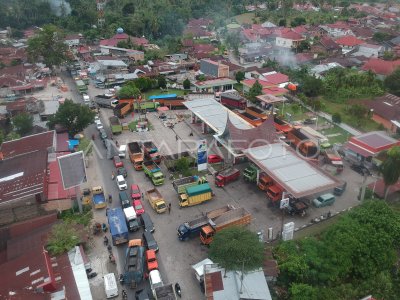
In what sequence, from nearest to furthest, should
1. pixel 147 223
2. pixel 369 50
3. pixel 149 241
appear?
pixel 149 241, pixel 147 223, pixel 369 50

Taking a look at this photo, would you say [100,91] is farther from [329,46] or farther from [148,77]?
[329,46]

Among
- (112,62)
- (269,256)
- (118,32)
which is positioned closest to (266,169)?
(269,256)

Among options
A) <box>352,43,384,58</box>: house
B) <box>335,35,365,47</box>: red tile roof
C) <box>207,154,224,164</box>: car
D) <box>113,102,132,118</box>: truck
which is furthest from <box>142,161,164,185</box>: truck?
<box>335,35,365,47</box>: red tile roof

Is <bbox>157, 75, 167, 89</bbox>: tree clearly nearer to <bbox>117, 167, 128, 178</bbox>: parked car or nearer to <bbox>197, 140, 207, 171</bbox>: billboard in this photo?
<bbox>117, 167, 128, 178</bbox>: parked car

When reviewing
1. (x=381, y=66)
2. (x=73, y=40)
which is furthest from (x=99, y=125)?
(x=73, y=40)

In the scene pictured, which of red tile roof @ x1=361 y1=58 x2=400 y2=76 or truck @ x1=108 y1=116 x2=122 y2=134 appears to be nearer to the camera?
truck @ x1=108 y1=116 x2=122 y2=134

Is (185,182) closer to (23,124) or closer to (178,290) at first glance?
(178,290)
